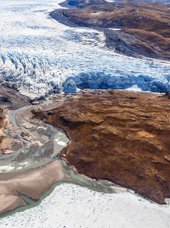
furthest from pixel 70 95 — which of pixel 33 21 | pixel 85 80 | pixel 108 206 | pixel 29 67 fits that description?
pixel 33 21

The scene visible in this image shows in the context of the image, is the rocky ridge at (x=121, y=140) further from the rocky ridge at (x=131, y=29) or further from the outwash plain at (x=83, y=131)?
the rocky ridge at (x=131, y=29)

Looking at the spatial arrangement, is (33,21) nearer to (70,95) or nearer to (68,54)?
(68,54)

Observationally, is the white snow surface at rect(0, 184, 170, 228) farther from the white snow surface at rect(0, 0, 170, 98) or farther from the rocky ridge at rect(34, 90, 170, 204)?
the white snow surface at rect(0, 0, 170, 98)

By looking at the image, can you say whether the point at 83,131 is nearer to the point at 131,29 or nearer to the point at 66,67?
the point at 66,67

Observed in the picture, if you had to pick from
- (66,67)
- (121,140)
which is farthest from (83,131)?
(66,67)

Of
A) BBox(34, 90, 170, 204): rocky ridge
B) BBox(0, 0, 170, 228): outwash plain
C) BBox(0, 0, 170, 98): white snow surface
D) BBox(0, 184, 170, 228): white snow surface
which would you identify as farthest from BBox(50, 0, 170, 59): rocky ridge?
BBox(0, 184, 170, 228): white snow surface

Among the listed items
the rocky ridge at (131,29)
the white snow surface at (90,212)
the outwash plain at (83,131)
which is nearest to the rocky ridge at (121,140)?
the outwash plain at (83,131)
